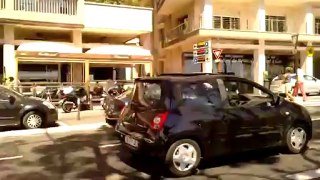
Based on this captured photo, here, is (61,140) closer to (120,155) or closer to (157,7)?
(120,155)

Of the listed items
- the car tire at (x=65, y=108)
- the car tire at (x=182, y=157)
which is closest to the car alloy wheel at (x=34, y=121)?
the car tire at (x=65, y=108)

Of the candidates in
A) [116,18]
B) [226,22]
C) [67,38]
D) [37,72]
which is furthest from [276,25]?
[37,72]

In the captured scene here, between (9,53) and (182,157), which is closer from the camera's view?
(182,157)

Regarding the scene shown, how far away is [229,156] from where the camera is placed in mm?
7840

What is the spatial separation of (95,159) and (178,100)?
2272 millimetres

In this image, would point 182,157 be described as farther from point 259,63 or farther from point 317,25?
point 317,25

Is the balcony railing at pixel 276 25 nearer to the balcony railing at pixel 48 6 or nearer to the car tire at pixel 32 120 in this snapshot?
the balcony railing at pixel 48 6

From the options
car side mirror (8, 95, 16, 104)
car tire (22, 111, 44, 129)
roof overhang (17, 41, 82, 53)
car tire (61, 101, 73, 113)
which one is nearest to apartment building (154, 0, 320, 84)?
roof overhang (17, 41, 82, 53)

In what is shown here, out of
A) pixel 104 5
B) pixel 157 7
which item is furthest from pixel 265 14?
pixel 104 5

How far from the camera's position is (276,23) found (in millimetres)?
28672

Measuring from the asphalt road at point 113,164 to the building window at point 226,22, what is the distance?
18.2m

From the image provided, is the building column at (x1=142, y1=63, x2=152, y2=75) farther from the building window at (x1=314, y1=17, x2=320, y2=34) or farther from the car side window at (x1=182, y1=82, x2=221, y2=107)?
the car side window at (x1=182, y1=82, x2=221, y2=107)

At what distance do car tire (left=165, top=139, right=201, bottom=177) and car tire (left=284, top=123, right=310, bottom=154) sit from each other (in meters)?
2.10

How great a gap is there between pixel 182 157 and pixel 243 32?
19372 millimetres
